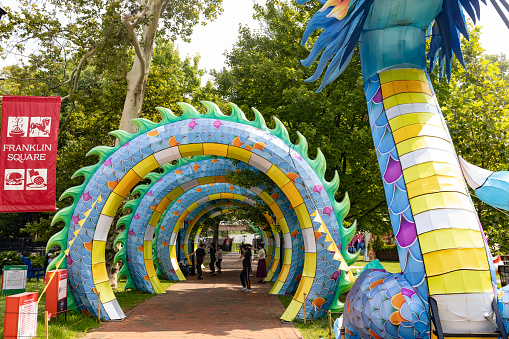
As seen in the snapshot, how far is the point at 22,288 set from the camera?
13.5 meters

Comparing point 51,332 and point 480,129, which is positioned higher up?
point 480,129

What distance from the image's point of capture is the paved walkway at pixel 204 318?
8828 millimetres

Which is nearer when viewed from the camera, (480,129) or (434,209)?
(434,209)

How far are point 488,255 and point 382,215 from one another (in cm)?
1071

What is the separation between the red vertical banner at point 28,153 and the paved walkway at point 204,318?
3133 millimetres

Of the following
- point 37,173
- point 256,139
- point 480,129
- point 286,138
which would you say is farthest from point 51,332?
point 480,129

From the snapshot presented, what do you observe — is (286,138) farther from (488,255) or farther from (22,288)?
(22,288)

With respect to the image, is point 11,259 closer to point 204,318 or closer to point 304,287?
point 204,318

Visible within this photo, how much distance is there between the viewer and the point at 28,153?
9406 mm

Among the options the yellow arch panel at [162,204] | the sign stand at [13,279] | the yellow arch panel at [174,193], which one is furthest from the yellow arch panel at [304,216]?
the sign stand at [13,279]

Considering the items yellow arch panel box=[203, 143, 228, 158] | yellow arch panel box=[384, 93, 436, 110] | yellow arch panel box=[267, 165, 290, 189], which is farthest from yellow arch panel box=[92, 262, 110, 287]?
yellow arch panel box=[384, 93, 436, 110]

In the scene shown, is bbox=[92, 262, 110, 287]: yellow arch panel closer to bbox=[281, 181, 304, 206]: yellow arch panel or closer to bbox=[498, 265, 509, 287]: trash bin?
bbox=[281, 181, 304, 206]: yellow arch panel

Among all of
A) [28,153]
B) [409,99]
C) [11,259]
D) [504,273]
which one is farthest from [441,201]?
[11,259]

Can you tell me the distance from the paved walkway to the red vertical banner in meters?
3.13
